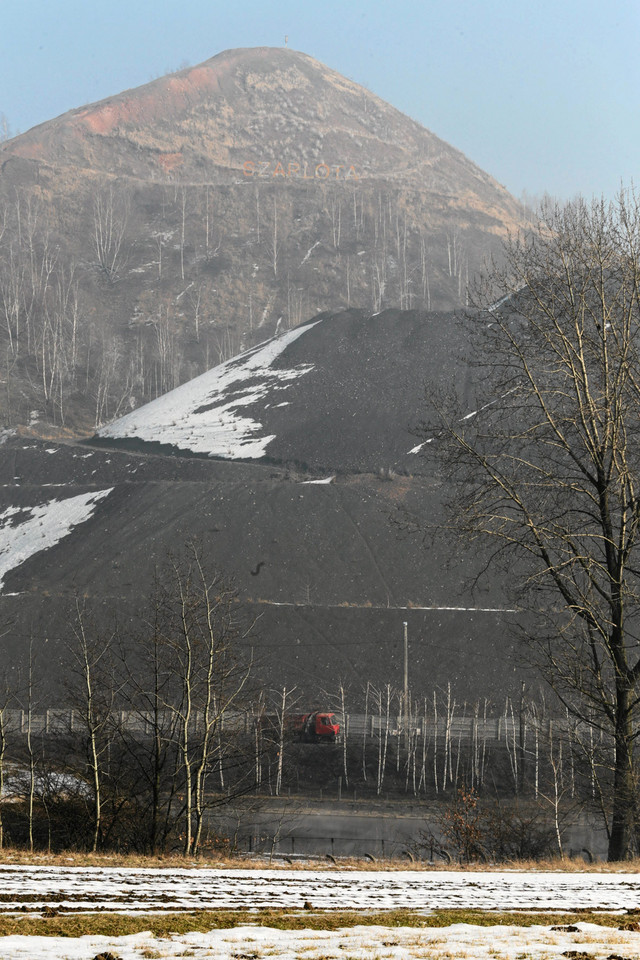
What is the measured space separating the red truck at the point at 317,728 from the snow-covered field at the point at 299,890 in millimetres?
24434

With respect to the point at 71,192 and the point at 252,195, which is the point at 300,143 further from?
the point at 71,192

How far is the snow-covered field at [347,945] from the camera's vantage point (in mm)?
6355

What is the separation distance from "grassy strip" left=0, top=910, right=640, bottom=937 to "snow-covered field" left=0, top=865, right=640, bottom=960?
0.19 metres

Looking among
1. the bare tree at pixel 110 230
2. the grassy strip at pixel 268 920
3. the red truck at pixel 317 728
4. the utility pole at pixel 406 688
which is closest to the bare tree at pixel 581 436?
the grassy strip at pixel 268 920

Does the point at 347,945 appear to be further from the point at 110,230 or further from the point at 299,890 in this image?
the point at 110,230

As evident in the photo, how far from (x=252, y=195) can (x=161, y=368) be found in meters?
42.5

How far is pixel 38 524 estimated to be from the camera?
2406 inches

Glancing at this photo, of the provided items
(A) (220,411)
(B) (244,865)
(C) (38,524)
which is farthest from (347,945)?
(A) (220,411)

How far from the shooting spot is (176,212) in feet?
492

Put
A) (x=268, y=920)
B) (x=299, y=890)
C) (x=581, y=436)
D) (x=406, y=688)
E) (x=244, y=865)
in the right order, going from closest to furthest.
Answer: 1. (x=268, y=920)
2. (x=299, y=890)
3. (x=244, y=865)
4. (x=581, y=436)
5. (x=406, y=688)

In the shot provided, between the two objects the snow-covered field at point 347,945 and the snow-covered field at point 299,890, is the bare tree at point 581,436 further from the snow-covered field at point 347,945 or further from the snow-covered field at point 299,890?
the snow-covered field at point 347,945

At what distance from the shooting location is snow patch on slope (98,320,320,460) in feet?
235

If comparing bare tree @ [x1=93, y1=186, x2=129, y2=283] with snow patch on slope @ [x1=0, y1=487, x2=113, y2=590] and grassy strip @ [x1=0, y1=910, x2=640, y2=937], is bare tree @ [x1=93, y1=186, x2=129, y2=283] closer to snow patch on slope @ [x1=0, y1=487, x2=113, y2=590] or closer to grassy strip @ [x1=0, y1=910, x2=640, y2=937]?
snow patch on slope @ [x1=0, y1=487, x2=113, y2=590]

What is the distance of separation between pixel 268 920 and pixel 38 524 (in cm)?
5589
